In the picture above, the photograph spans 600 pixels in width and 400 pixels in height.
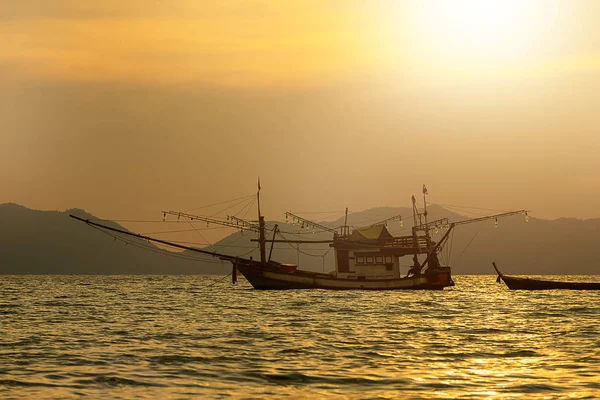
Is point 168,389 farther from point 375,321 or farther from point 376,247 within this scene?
point 376,247

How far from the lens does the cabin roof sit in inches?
4031

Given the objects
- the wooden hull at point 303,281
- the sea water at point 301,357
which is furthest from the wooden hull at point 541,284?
the sea water at point 301,357

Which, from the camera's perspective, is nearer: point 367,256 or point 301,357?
point 301,357

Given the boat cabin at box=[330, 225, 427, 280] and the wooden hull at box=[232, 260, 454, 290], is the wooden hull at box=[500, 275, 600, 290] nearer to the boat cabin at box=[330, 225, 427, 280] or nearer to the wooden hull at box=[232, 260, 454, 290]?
the boat cabin at box=[330, 225, 427, 280]

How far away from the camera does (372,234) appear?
103500 mm

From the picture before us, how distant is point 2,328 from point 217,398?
29.1m

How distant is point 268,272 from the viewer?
100875 millimetres

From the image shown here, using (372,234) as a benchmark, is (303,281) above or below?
below

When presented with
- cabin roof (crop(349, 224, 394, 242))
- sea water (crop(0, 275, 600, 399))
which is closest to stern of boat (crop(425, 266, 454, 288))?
cabin roof (crop(349, 224, 394, 242))

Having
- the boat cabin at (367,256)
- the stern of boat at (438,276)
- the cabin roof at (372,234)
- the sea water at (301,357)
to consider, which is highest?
the cabin roof at (372,234)

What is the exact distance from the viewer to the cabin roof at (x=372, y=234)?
336 feet

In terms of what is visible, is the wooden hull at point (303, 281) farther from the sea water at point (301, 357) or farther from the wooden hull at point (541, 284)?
the sea water at point (301, 357)

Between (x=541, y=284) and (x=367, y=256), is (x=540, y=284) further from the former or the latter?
(x=367, y=256)

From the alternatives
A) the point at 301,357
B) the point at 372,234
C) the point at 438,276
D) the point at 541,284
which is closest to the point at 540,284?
the point at 541,284
